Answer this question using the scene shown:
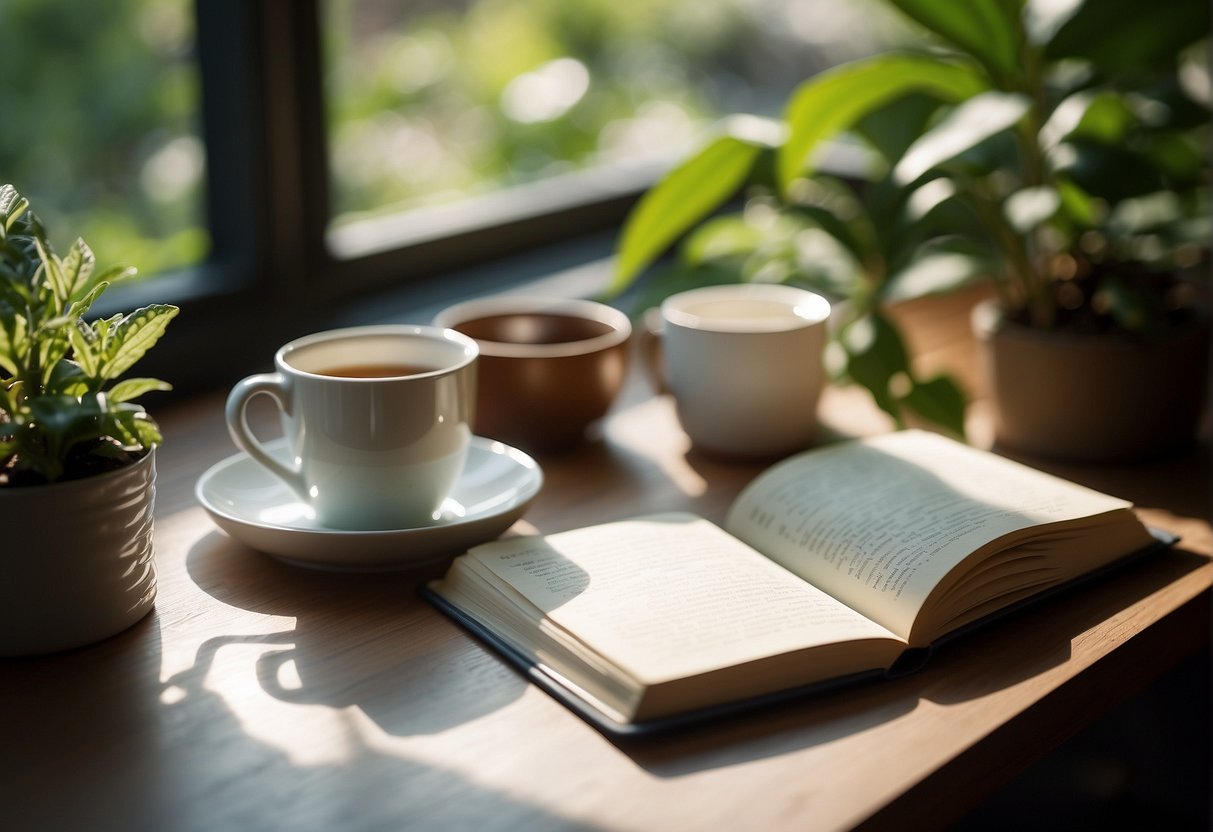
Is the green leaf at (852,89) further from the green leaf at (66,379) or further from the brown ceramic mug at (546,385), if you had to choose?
the green leaf at (66,379)

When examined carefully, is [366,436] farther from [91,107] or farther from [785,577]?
[91,107]

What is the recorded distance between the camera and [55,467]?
0.59 m

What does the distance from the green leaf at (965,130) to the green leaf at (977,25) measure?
0.15 feet

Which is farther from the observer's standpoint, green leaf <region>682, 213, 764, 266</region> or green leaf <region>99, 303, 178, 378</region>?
green leaf <region>682, 213, 764, 266</region>

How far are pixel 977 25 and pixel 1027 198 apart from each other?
0.45 ft

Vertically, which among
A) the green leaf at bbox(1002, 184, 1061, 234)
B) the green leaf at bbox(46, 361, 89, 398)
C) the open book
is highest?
the green leaf at bbox(1002, 184, 1061, 234)

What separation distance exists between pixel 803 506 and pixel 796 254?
408 mm

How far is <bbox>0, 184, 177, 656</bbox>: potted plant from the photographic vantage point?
0.58m

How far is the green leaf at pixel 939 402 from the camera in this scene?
96 cm

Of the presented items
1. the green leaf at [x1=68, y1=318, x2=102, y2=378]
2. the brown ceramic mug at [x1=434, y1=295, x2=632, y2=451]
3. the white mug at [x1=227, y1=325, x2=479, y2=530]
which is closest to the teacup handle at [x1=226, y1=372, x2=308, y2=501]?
the white mug at [x1=227, y1=325, x2=479, y2=530]

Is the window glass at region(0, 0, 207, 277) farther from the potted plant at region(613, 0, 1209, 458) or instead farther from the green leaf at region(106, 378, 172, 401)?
the green leaf at region(106, 378, 172, 401)

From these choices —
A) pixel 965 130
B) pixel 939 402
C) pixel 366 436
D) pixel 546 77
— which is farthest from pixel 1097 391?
pixel 546 77

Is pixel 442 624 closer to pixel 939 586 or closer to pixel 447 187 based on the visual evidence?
pixel 939 586

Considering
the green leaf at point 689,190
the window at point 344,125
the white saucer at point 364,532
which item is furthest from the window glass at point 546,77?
the white saucer at point 364,532
